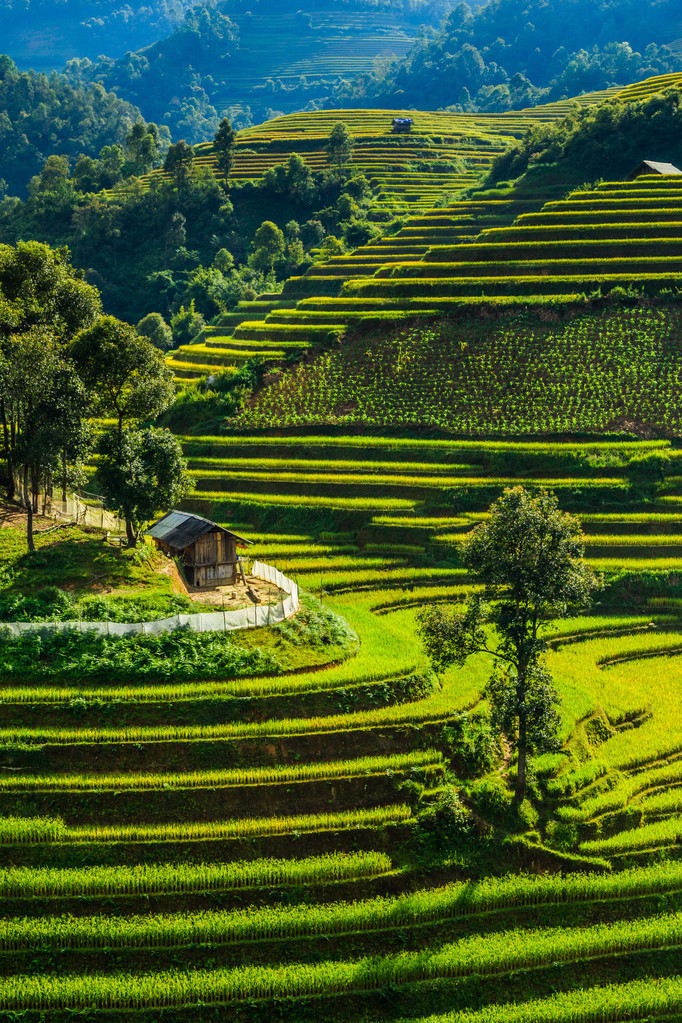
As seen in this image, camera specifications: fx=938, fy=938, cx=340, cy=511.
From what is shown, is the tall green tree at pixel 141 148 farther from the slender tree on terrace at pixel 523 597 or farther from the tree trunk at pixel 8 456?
the slender tree on terrace at pixel 523 597

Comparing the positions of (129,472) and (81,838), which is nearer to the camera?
(81,838)

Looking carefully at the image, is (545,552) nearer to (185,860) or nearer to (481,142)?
(185,860)

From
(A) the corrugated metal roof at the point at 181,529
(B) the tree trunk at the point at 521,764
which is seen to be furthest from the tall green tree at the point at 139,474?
(B) the tree trunk at the point at 521,764

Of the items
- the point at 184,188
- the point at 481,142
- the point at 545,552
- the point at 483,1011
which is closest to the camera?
the point at 483,1011

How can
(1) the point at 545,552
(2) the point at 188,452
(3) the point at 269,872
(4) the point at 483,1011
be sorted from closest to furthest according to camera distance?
(4) the point at 483,1011, (3) the point at 269,872, (1) the point at 545,552, (2) the point at 188,452

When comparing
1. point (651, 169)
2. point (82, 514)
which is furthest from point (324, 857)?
point (651, 169)

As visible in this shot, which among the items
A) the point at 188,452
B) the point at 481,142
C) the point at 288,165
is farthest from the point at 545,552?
the point at 481,142
